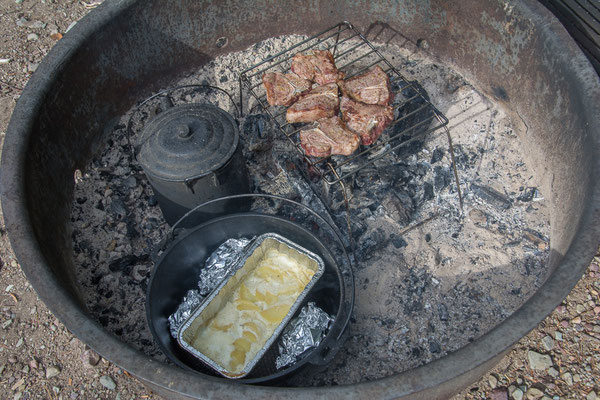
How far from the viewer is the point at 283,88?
4078mm

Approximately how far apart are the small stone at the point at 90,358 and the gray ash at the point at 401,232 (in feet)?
0.68

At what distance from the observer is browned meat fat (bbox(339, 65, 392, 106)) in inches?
155

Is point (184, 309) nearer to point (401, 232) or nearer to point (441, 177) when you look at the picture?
point (401, 232)

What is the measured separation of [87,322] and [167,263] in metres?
0.80

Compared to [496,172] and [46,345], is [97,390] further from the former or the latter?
[496,172]

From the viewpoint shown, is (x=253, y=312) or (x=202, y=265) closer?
(x=253, y=312)

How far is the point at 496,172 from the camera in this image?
428cm

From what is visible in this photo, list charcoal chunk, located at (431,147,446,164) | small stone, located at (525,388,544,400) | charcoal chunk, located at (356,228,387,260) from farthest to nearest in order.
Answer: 1. charcoal chunk, located at (431,147,446,164)
2. charcoal chunk, located at (356,228,387,260)
3. small stone, located at (525,388,544,400)

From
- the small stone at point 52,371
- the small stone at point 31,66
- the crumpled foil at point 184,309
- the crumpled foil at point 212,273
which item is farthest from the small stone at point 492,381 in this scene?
the small stone at point 31,66

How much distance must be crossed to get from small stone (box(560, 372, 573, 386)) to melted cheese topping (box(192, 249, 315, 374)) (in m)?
1.86

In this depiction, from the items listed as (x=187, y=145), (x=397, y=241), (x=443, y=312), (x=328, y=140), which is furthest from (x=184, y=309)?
(x=443, y=312)

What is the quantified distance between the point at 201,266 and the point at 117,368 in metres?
0.91

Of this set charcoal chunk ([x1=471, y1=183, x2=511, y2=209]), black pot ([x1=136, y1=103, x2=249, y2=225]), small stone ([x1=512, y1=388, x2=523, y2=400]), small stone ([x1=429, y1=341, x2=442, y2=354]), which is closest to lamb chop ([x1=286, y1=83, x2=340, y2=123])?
black pot ([x1=136, y1=103, x2=249, y2=225])

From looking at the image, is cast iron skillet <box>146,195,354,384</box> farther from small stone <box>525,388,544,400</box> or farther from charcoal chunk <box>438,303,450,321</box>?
small stone <box>525,388,544,400</box>
